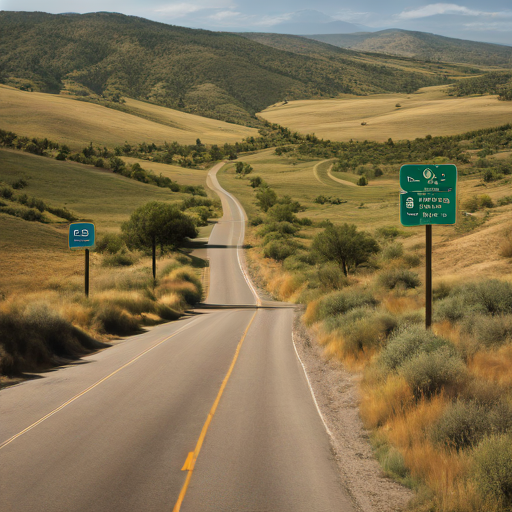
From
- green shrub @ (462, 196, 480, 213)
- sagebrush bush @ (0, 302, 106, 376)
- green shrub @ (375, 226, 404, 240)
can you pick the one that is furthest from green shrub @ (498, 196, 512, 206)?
sagebrush bush @ (0, 302, 106, 376)

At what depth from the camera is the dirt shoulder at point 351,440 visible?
6.84 m

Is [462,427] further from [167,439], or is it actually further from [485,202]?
[485,202]

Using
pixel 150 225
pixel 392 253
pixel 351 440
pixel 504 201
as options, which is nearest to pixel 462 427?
pixel 351 440

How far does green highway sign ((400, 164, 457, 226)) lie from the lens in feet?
39.6

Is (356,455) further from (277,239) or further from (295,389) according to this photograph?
(277,239)

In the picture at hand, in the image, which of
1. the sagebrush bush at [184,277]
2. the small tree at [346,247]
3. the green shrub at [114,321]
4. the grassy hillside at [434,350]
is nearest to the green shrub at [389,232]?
the grassy hillside at [434,350]

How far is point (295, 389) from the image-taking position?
1238 centimetres

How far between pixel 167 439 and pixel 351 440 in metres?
3.19

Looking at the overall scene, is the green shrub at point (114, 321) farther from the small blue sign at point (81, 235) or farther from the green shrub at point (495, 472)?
the green shrub at point (495, 472)

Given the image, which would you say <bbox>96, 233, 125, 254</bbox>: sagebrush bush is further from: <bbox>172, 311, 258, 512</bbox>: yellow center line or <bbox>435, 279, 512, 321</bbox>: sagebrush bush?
<bbox>435, 279, 512, 321</bbox>: sagebrush bush

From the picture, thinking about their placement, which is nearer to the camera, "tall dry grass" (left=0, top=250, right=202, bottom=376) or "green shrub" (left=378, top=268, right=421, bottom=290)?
"tall dry grass" (left=0, top=250, right=202, bottom=376)

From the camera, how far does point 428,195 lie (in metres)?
12.1

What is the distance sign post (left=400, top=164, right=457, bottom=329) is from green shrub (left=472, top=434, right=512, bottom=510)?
603 cm

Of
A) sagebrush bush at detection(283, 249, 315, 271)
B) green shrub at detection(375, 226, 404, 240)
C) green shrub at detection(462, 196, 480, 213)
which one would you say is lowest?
sagebrush bush at detection(283, 249, 315, 271)
